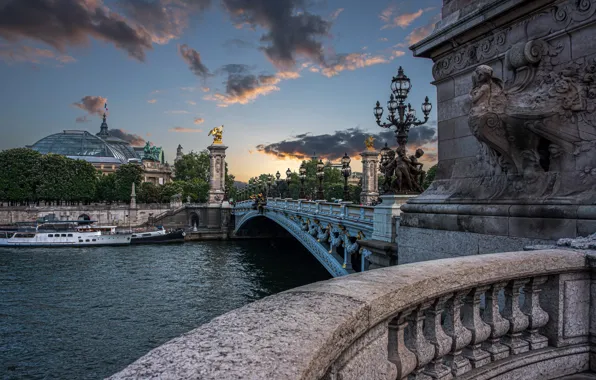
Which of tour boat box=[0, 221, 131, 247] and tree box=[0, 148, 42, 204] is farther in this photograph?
tree box=[0, 148, 42, 204]

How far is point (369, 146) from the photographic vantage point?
49812 mm

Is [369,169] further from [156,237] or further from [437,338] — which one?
[437,338]

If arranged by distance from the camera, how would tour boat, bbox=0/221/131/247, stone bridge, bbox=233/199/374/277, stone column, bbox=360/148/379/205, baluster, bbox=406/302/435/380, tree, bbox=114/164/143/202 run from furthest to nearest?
1. tree, bbox=114/164/143/202
2. stone column, bbox=360/148/379/205
3. tour boat, bbox=0/221/131/247
4. stone bridge, bbox=233/199/374/277
5. baluster, bbox=406/302/435/380

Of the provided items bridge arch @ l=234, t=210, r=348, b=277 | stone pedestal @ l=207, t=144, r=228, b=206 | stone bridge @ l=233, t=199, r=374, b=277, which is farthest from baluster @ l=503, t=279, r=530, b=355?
stone pedestal @ l=207, t=144, r=228, b=206

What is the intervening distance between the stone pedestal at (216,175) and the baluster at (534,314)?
59.3 m

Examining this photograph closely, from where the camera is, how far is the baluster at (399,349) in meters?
2.45

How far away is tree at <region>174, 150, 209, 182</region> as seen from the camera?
98.7 m

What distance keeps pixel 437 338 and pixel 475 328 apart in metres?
0.43

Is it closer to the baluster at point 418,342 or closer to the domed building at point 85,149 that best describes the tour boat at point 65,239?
the baluster at point 418,342

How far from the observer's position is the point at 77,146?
127625mm

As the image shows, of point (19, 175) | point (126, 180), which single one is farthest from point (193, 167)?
point (19, 175)

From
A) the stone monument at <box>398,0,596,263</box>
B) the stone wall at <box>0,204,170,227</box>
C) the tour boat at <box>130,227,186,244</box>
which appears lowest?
the tour boat at <box>130,227,186,244</box>

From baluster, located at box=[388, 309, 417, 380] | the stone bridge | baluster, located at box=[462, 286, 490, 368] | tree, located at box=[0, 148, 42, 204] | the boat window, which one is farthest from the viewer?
tree, located at box=[0, 148, 42, 204]

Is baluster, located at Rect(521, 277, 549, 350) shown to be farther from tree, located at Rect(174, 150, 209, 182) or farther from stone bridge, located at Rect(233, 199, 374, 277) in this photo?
tree, located at Rect(174, 150, 209, 182)
